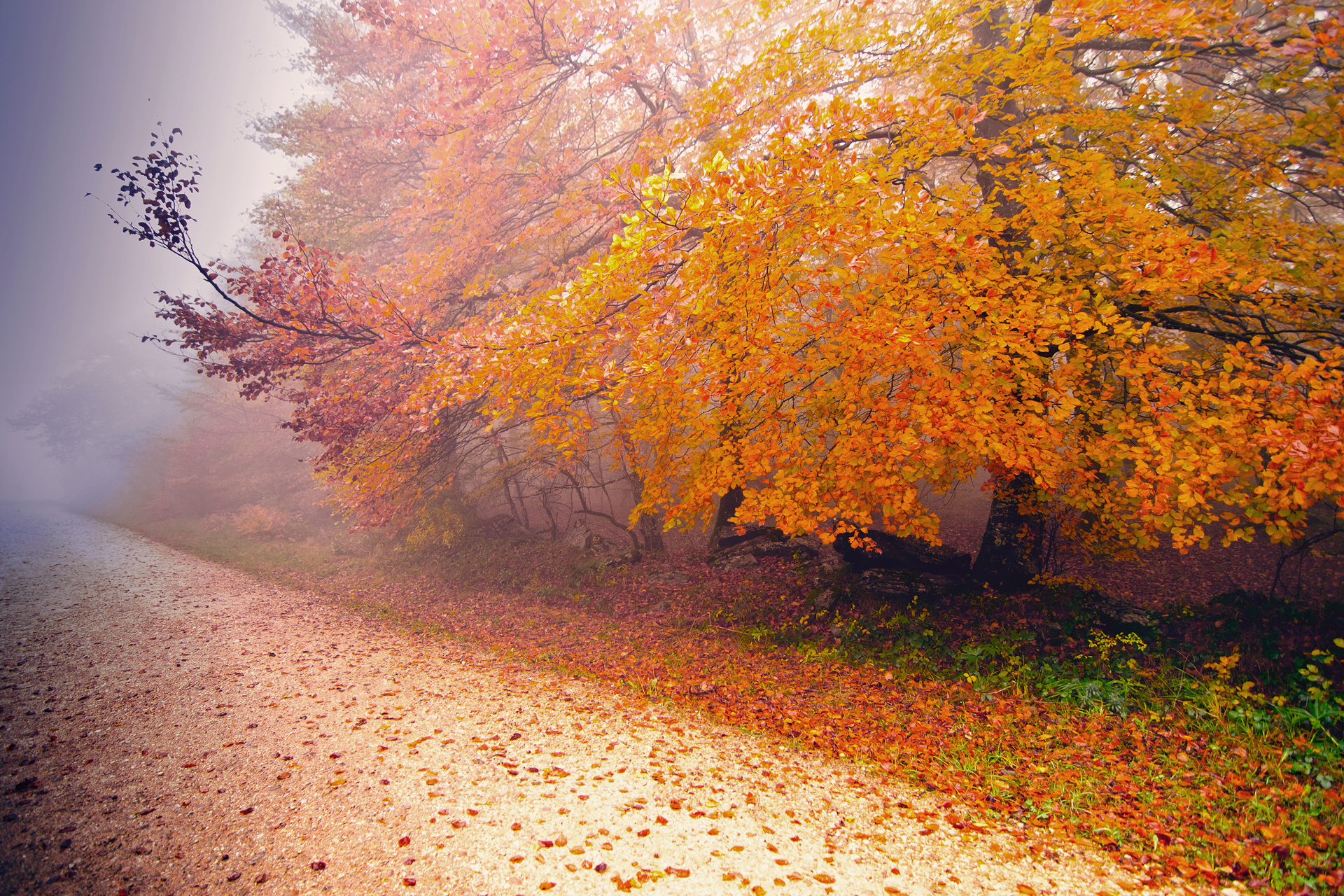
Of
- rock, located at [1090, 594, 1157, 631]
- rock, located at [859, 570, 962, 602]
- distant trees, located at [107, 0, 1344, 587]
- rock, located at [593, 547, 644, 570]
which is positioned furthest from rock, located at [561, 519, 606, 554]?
rock, located at [1090, 594, 1157, 631]

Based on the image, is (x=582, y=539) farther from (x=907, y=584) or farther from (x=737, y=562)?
(x=907, y=584)

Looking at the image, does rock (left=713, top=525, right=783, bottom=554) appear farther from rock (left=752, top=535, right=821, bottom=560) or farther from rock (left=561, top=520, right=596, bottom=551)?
rock (left=561, top=520, right=596, bottom=551)

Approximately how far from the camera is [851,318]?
550 centimetres

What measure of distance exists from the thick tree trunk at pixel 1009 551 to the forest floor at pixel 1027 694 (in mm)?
310

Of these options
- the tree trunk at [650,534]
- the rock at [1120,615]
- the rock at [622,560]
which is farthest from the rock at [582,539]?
the rock at [1120,615]

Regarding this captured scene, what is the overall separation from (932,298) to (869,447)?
1666 mm

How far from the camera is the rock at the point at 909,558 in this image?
808 cm

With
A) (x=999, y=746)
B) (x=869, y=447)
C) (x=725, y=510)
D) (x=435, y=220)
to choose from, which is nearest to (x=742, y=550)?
(x=725, y=510)

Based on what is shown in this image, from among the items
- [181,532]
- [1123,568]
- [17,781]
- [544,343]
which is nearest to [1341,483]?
[1123,568]

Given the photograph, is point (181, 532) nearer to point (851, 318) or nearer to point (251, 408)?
point (251, 408)

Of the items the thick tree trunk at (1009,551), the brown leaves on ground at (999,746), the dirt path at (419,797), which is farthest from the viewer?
the thick tree trunk at (1009,551)

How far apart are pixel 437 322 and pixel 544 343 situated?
14.7 feet

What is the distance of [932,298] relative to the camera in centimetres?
538

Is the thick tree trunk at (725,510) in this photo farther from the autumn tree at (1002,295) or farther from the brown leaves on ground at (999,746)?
the autumn tree at (1002,295)
